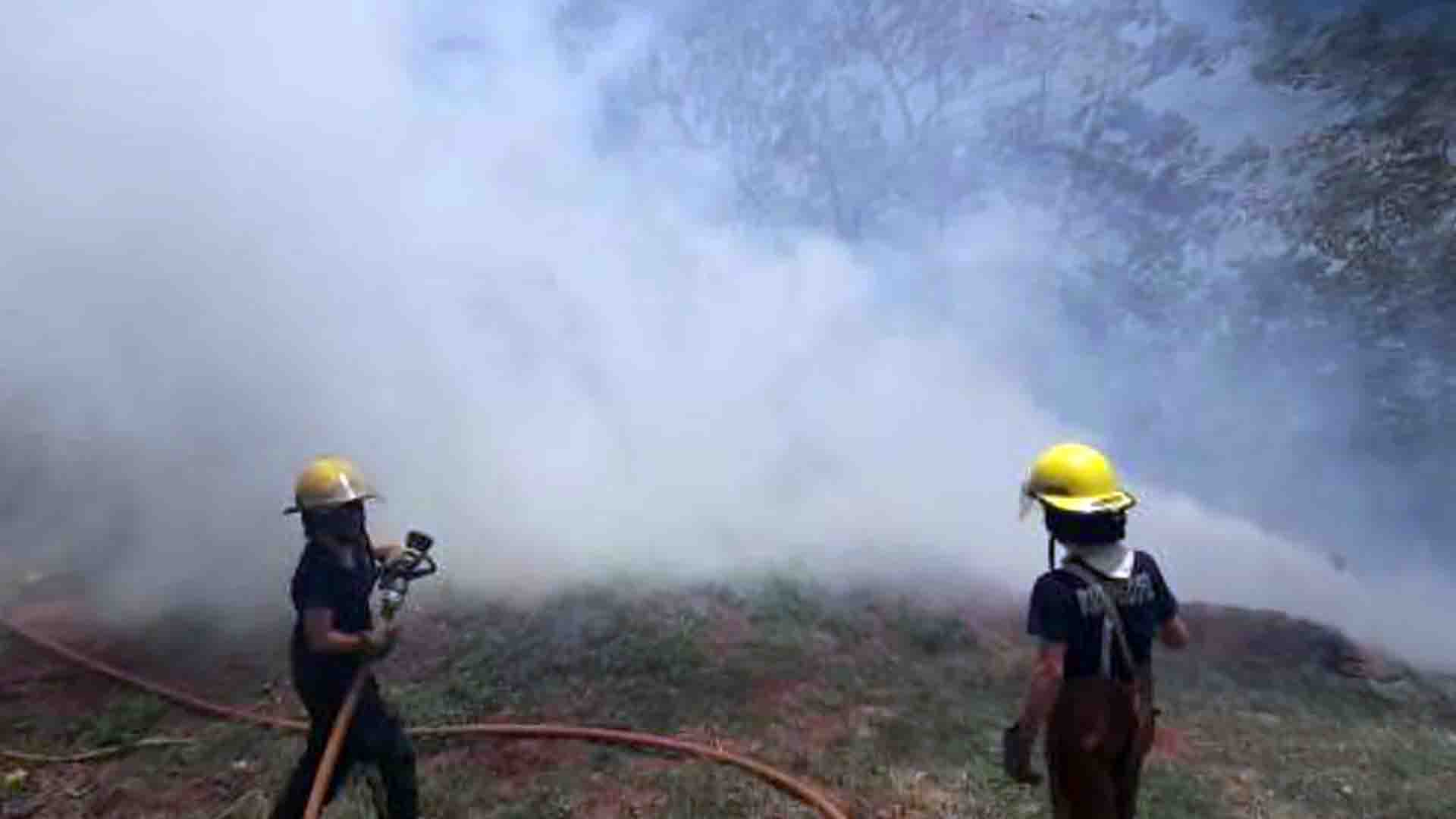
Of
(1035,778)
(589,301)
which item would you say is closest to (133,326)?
(589,301)

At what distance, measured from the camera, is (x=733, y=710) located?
5633 millimetres

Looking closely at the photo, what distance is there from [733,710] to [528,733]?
96cm

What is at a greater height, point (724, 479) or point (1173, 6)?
point (1173, 6)

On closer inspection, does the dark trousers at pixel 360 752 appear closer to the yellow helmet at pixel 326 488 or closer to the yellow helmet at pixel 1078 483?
the yellow helmet at pixel 326 488

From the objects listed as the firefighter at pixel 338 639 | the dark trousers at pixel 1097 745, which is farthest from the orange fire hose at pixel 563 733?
the dark trousers at pixel 1097 745

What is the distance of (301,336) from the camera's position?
30.2ft

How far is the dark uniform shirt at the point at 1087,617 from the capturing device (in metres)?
3.22

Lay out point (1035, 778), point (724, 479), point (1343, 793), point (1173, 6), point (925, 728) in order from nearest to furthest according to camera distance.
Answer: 1. point (1035, 778)
2. point (1343, 793)
3. point (925, 728)
4. point (724, 479)
5. point (1173, 6)

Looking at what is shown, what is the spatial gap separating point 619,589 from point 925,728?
6.84 ft

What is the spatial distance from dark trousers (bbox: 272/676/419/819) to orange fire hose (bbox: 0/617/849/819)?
1.22 meters

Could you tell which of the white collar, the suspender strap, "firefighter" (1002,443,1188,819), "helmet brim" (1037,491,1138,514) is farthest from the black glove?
"helmet brim" (1037,491,1138,514)

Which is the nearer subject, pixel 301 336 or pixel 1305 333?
pixel 301 336

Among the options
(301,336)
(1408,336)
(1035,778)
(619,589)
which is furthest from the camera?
(1408,336)

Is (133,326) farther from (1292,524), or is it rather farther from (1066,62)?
(1292,524)
